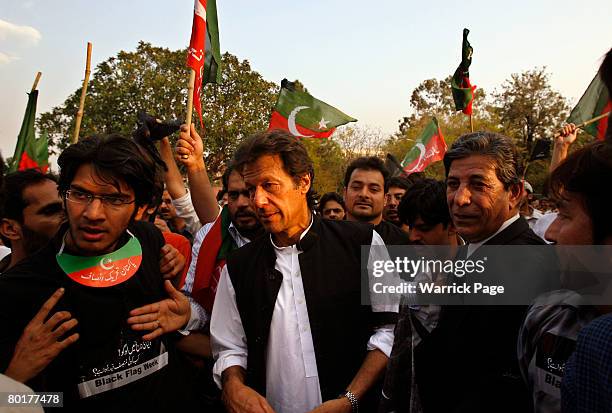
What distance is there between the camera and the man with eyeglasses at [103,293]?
167 centimetres

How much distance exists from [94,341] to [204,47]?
2.79 meters

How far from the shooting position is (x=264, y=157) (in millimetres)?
2209

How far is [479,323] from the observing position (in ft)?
5.82

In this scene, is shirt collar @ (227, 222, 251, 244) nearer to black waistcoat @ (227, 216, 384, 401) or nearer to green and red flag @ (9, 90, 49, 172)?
black waistcoat @ (227, 216, 384, 401)

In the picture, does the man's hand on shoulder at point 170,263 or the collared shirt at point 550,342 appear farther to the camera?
the man's hand on shoulder at point 170,263

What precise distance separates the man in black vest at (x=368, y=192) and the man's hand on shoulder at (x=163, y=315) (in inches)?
94.5

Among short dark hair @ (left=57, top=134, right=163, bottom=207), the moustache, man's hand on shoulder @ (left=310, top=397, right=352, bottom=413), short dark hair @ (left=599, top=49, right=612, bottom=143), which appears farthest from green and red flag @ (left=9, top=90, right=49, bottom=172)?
short dark hair @ (left=599, top=49, right=612, bottom=143)

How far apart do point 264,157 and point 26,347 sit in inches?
48.3

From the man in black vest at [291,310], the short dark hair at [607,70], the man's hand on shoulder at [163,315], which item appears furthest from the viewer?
the man in black vest at [291,310]

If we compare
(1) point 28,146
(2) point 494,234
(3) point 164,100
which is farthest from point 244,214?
(3) point 164,100

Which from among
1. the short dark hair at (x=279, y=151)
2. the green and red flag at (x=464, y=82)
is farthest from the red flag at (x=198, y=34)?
the green and red flag at (x=464, y=82)

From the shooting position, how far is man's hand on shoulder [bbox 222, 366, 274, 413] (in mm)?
1918

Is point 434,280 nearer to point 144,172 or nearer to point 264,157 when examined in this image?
point 264,157

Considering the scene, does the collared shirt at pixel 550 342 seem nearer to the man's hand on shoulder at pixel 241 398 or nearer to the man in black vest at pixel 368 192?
the man's hand on shoulder at pixel 241 398
